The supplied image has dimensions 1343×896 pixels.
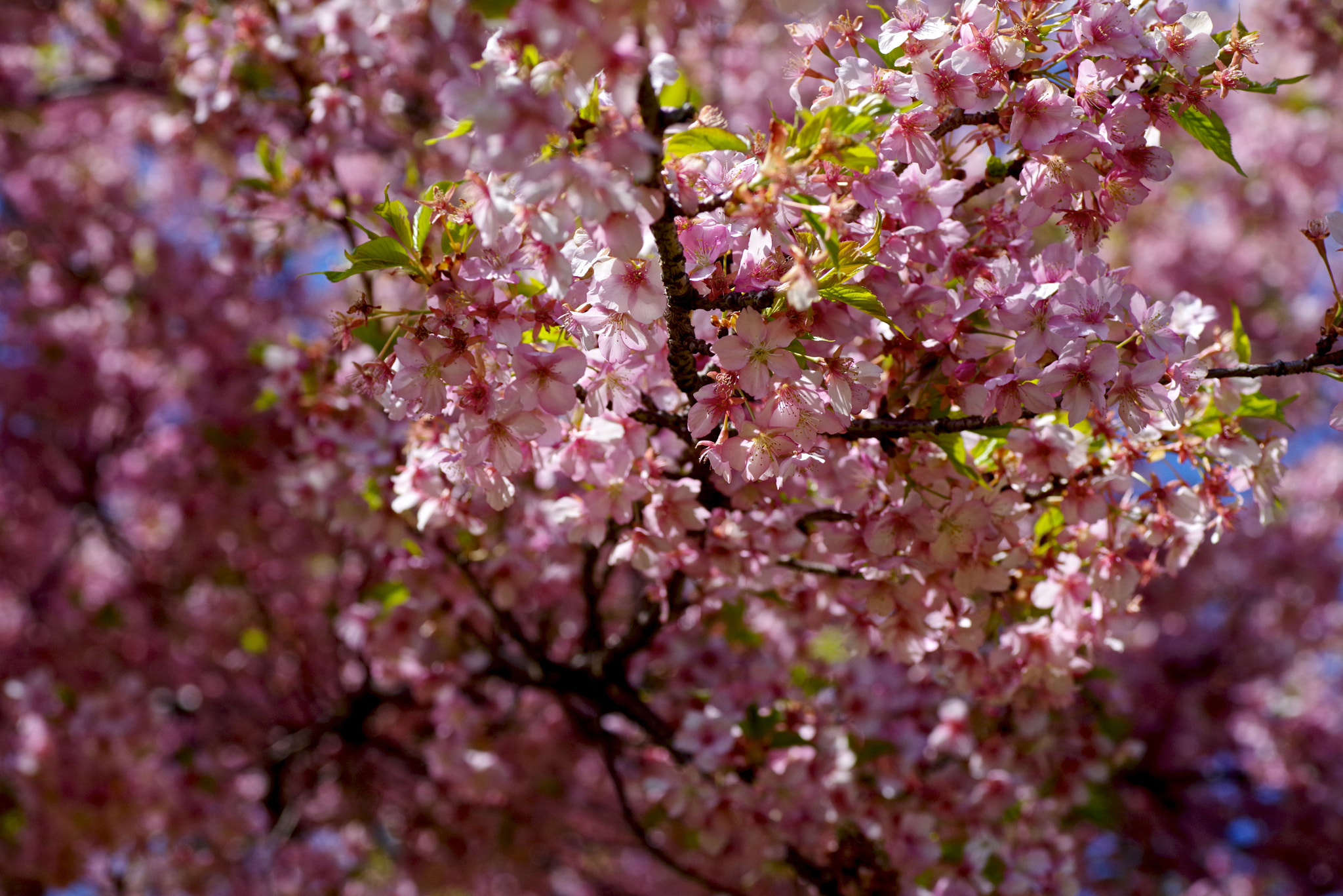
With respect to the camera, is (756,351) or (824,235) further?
(756,351)

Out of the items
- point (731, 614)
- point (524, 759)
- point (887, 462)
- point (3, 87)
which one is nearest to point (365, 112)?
point (731, 614)

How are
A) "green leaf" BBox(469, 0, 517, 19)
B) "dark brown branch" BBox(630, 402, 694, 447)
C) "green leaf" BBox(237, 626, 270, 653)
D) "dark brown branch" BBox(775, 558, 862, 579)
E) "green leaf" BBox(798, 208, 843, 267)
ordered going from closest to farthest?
"green leaf" BBox(469, 0, 517, 19)
"green leaf" BBox(798, 208, 843, 267)
"dark brown branch" BBox(630, 402, 694, 447)
"dark brown branch" BBox(775, 558, 862, 579)
"green leaf" BBox(237, 626, 270, 653)

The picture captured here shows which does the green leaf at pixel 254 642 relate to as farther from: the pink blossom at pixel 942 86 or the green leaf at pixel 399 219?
the pink blossom at pixel 942 86

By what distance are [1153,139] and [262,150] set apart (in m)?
2.95

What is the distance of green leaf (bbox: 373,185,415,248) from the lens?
1704mm

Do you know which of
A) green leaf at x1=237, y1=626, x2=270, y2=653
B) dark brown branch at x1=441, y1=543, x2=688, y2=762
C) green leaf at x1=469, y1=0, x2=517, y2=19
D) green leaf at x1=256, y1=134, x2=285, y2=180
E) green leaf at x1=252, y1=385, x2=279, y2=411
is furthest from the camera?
green leaf at x1=237, y1=626, x2=270, y2=653

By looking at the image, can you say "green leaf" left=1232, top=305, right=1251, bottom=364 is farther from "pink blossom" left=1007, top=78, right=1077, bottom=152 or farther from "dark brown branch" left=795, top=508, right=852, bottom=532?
"dark brown branch" left=795, top=508, right=852, bottom=532

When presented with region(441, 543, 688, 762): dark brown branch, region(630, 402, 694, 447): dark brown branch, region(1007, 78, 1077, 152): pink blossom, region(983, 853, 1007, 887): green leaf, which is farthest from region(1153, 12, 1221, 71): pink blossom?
region(983, 853, 1007, 887): green leaf

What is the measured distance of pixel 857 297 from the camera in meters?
1.64

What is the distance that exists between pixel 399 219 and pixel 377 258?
0.27ft

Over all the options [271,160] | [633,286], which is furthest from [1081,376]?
[271,160]

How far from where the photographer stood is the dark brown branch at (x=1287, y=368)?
1807 millimetres

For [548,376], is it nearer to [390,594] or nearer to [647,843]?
[390,594]

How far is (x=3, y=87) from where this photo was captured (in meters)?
6.83
